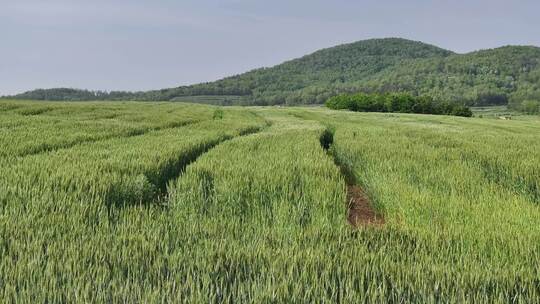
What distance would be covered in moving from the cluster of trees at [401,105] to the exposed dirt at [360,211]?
9426cm

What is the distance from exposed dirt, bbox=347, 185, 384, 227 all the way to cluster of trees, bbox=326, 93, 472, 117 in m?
94.3

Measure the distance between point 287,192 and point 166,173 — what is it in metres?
2.77

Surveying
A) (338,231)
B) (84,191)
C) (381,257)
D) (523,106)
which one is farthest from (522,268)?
(523,106)

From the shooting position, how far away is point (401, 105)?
332 feet

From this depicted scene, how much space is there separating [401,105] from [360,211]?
99461 mm

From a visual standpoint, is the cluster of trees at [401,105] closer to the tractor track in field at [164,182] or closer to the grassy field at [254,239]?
the tractor track in field at [164,182]

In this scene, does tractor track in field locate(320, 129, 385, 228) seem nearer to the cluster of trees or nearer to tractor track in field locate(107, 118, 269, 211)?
tractor track in field locate(107, 118, 269, 211)

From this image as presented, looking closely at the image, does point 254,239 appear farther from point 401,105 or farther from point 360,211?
point 401,105

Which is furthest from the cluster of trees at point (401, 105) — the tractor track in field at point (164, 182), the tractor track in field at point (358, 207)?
the tractor track in field at point (164, 182)

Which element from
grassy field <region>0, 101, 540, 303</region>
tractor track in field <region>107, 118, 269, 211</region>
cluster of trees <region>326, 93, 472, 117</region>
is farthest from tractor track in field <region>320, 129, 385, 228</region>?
cluster of trees <region>326, 93, 472, 117</region>

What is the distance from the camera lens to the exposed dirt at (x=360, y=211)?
593 cm

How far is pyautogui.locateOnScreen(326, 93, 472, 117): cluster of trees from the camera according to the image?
97081 millimetres

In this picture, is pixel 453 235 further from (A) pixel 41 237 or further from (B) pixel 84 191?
(B) pixel 84 191

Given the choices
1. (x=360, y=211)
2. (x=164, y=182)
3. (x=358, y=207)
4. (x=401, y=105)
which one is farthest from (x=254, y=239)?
(x=401, y=105)
